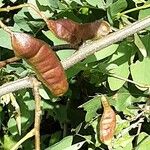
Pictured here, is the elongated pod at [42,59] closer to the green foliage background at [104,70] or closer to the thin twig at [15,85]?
the thin twig at [15,85]

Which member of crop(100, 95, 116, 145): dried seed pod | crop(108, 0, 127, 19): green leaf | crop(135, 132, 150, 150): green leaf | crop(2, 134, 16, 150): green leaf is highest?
crop(108, 0, 127, 19): green leaf

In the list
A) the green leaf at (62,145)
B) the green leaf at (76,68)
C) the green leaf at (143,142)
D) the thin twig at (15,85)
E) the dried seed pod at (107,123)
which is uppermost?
the thin twig at (15,85)

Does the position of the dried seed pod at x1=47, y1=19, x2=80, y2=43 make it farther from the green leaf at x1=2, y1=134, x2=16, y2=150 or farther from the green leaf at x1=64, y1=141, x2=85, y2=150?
the green leaf at x1=2, y1=134, x2=16, y2=150

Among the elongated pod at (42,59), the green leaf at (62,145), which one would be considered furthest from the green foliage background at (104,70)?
the elongated pod at (42,59)

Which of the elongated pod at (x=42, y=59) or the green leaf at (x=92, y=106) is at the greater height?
the elongated pod at (x=42, y=59)

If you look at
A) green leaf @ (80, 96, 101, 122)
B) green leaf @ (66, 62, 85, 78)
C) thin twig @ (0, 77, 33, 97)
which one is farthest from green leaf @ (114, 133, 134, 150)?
thin twig @ (0, 77, 33, 97)

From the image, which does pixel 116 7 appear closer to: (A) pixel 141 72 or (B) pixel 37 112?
(A) pixel 141 72
